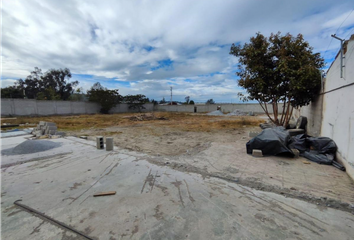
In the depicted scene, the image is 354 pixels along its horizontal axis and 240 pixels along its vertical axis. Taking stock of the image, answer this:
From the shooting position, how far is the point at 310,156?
4.33m

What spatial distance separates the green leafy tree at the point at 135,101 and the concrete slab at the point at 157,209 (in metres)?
27.8

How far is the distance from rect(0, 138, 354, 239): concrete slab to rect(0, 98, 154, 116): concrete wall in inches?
860

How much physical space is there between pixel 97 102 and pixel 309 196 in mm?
28185

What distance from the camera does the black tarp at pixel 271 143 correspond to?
14.6ft

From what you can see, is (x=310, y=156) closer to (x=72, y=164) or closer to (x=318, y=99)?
(x=318, y=99)

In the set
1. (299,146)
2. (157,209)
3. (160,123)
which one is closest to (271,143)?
(299,146)

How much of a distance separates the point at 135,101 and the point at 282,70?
88.6ft

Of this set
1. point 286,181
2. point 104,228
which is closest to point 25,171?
point 104,228

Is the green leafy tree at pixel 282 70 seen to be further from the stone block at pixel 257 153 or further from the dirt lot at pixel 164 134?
the stone block at pixel 257 153

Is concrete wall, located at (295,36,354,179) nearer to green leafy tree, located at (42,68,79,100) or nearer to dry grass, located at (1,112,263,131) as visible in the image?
dry grass, located at (1,112,263,131)

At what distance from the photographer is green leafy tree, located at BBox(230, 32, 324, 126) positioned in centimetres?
655

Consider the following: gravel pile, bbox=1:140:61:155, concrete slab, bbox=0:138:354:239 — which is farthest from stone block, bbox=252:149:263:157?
gravel pile, bbox=1:140:61:155

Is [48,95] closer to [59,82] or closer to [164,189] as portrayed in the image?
[59,82]

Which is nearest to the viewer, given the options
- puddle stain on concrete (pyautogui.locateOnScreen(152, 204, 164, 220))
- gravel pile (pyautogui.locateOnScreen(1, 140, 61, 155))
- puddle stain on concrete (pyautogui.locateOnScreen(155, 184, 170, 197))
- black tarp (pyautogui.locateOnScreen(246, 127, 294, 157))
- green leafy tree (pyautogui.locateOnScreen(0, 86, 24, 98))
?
puddle stain on concrete (pyautogui.locateOnScreen(152, 204, 164, 220))
